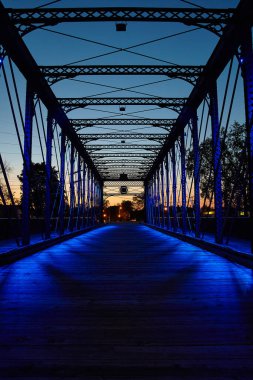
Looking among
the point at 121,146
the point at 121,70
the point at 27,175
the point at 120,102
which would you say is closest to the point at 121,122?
the point at 120,102

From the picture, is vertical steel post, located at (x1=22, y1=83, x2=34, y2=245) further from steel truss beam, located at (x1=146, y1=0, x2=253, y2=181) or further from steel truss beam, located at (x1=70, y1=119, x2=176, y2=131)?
steel truss beam, located at (x1=70, y1=119, x2=176, y2=131)

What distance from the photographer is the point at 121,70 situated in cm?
1045

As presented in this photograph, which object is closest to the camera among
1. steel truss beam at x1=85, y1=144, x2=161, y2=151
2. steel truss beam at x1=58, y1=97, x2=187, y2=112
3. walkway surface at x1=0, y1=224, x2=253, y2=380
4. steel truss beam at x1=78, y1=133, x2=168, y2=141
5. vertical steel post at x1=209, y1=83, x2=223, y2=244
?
walkway surface at x1=0, y1=224, x2=253, y2=380

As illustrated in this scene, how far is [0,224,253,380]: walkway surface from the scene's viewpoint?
6.44 ft

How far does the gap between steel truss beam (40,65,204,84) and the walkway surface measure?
7.68 meters

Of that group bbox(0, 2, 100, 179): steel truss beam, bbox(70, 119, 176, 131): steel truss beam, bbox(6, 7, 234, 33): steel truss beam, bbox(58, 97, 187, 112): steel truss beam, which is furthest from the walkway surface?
bbox(70, 119, 176, 131): steel truss beam

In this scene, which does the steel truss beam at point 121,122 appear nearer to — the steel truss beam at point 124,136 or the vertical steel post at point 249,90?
the steel truss beam at point 124,136

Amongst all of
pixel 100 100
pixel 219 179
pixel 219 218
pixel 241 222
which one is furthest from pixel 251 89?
pixel 100 100

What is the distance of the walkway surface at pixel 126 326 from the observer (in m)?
1.96

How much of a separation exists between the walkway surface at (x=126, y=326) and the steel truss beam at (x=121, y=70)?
768 cm

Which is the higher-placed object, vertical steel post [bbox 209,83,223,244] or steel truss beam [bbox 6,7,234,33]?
steel truss beam [bbox 6,7,234,33]

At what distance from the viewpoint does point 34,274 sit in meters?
5.24

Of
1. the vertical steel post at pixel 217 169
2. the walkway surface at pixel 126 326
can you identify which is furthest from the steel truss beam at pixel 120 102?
the walkway surface at pixel 126 326

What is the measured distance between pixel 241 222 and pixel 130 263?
24.4 feet
